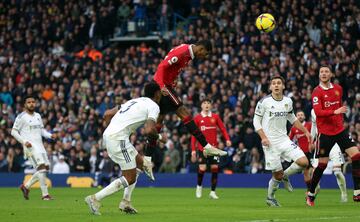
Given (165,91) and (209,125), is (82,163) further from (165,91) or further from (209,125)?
(165,91)

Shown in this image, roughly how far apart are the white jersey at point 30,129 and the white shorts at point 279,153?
22.5 feet

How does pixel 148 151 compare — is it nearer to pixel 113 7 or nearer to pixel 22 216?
pixel 22 216

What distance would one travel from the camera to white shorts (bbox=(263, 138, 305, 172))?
1736 centimetres

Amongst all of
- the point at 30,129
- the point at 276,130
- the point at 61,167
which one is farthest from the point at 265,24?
the point at 61,167

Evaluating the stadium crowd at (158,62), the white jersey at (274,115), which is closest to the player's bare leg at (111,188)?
the white jersey at (274,115)

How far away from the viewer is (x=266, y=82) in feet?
103

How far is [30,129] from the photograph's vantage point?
21.9 meters

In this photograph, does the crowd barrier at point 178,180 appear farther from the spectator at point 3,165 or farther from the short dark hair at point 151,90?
the short dark hair at point 151,90

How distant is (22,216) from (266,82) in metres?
17.8

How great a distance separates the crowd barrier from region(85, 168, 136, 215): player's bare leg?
49.1ft

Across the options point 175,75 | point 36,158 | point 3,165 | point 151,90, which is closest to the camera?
point 151,90

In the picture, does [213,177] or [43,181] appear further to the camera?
[213,177]

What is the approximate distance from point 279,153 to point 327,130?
3.58 feet

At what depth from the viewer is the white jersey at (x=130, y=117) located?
14.2 meters
